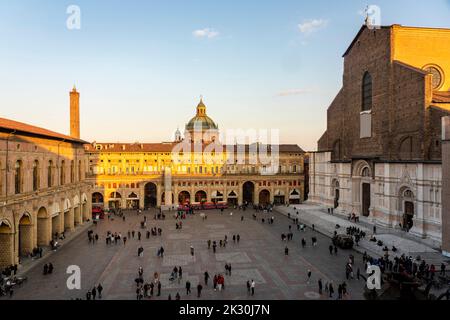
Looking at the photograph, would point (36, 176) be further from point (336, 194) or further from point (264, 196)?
point (264, 196)

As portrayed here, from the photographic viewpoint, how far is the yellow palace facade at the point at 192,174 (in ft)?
202

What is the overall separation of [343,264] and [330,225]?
52.7 ft

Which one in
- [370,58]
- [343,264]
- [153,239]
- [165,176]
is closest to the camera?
[343,264]

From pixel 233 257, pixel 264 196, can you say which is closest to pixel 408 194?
pixel 233 257

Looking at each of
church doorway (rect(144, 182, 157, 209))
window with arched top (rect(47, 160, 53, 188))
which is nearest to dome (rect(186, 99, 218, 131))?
church doorway (rect(144, 182, 157, 209))

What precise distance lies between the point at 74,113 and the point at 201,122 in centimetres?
3388

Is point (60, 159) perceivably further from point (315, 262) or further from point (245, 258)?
point (315, 262)

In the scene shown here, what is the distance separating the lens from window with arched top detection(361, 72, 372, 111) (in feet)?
152

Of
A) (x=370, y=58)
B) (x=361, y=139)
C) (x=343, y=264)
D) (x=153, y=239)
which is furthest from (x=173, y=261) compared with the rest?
(x=370, y=58)

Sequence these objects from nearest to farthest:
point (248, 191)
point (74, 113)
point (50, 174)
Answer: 1. point (50, 174)
2. point (74, 113)
3. point (248, 191)

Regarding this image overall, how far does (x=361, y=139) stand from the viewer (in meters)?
47.3

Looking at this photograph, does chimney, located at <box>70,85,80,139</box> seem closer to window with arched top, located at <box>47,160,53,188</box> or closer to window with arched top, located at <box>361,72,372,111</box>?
window with arched top, located at <box>47,160,53,188</box>

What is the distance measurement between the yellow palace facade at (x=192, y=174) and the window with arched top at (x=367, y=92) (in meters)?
21.6

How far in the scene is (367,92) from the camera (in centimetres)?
4691
